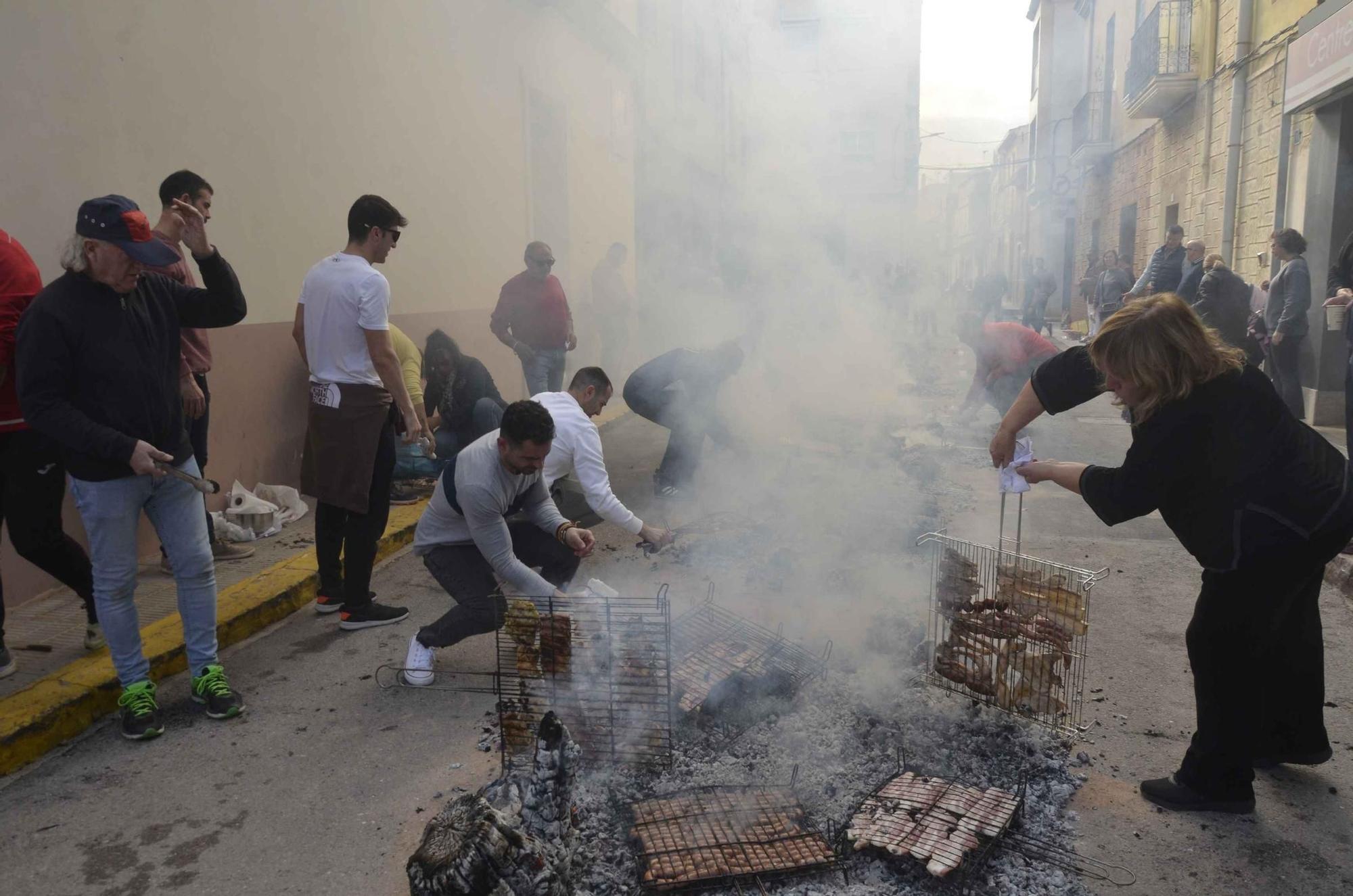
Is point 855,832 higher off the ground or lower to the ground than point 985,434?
lower

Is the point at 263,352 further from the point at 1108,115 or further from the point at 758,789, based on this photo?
the point at 1108,115

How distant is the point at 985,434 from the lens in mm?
7738

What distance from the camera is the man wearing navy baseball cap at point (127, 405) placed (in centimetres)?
249

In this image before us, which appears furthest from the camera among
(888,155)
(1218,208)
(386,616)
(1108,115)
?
(1108,115)

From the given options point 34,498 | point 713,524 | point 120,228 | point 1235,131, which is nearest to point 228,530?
point 34,498

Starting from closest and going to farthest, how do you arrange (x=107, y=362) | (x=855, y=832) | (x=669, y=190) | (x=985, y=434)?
(x=855, y=832) → (x=107, y=362) → (x=985, y=434) → (x=669, y=190)

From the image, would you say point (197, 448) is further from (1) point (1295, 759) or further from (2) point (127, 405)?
(1) point (1295, 759)

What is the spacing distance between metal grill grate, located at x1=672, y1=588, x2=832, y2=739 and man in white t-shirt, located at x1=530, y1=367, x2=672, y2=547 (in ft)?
1.15

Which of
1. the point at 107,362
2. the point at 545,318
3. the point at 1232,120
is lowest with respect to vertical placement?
the point at 107,362

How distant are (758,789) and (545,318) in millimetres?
4947

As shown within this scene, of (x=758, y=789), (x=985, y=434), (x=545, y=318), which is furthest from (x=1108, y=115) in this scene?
(x=758, y=789)

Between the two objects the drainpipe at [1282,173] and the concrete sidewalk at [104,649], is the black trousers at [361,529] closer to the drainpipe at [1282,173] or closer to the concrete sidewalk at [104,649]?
the concrete sidewalk at [104,649]

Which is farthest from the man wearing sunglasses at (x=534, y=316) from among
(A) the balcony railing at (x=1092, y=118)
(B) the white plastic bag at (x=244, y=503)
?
(A) the balcony railing at (x=1092, y=118)

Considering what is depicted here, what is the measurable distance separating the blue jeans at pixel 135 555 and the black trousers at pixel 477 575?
68 centimetres
